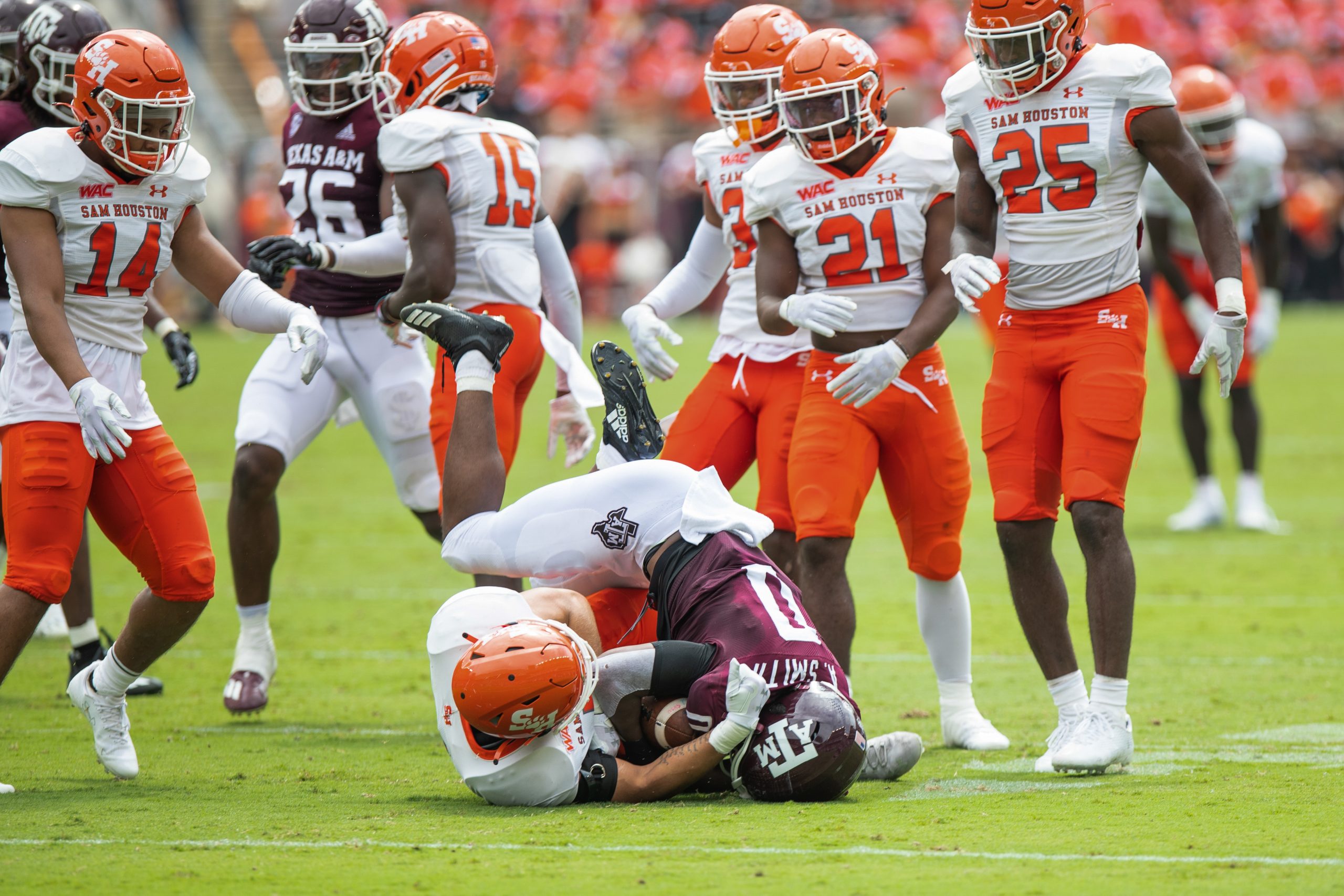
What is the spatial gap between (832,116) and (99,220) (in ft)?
6.99

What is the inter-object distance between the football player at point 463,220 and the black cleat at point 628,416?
224mm

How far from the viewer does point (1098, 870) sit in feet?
11.6

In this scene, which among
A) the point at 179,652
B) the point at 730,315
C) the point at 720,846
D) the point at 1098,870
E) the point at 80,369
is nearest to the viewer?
the point at 1098,870

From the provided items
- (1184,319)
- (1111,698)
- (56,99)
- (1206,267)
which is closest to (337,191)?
(56,99)

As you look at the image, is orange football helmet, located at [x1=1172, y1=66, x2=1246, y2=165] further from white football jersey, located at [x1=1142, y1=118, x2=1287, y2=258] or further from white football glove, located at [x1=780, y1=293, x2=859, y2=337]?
white football glove, located at [x1=780, y1=293, x2=859, y2=337]

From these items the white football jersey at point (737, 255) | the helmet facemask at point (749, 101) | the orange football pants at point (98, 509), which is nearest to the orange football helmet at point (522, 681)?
the orange football pants at point (98, 509)

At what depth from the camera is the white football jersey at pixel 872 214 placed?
5.11 metres

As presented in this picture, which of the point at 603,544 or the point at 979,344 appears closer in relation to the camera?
the point at 603,544

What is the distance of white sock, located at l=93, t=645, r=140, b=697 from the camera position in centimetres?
479

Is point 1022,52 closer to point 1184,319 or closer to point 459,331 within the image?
point 459,331

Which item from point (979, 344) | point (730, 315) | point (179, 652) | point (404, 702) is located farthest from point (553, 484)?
point (979, 344)

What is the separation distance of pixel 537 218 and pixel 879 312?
1468 millimetres

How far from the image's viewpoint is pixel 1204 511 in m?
9.98

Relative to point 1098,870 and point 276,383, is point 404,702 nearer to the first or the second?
point 276,383
